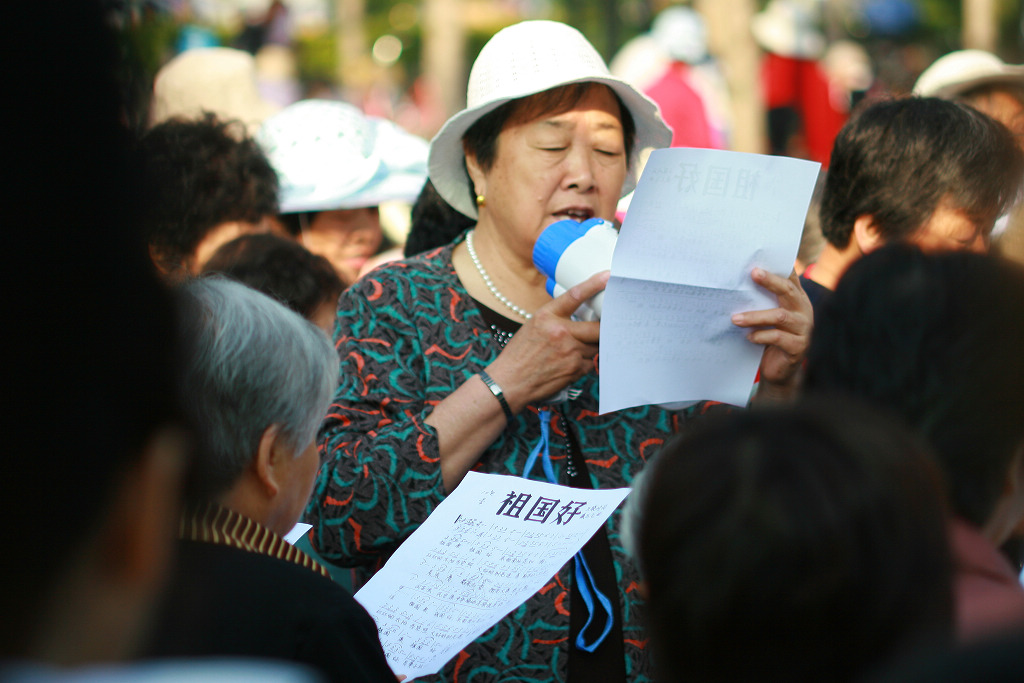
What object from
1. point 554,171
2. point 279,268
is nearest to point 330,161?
point 279,268

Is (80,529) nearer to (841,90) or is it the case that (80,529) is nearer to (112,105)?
(112,105)

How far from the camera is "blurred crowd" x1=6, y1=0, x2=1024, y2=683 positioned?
0.70m

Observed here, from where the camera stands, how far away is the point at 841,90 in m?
14.9

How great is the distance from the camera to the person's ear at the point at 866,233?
2.71 m

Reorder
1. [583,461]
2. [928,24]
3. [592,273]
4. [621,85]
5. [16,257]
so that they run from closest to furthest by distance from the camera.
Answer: [16,257] < [592,273] < [583,461] < [621,85] < [928,24]

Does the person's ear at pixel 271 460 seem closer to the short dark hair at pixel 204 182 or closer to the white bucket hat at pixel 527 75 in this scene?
the white bucket hat at pixel 527 75

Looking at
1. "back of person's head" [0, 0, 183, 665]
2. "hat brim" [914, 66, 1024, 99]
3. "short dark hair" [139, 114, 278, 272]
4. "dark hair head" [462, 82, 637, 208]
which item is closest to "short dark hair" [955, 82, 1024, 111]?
"hat brim" [914, 66, 1024, 99]

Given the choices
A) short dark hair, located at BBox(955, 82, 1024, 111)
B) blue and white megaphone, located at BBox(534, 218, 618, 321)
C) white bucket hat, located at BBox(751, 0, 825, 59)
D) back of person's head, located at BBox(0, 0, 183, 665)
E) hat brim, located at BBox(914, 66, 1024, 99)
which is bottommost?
white bucket hat, located at BBox(751, 0, 825, 59)

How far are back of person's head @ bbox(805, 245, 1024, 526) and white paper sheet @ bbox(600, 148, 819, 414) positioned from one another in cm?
76

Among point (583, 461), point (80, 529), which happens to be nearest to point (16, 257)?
point (80, 529)

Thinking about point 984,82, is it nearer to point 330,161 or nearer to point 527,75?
point 330,161

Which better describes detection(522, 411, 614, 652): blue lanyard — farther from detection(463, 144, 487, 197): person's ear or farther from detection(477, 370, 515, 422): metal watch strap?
detection(463, 144, 487, 197): person's ear

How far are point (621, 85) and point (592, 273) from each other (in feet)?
2.14

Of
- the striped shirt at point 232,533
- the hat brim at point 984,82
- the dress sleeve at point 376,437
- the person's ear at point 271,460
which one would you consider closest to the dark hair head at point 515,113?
the dress sleeve at point 376,437
